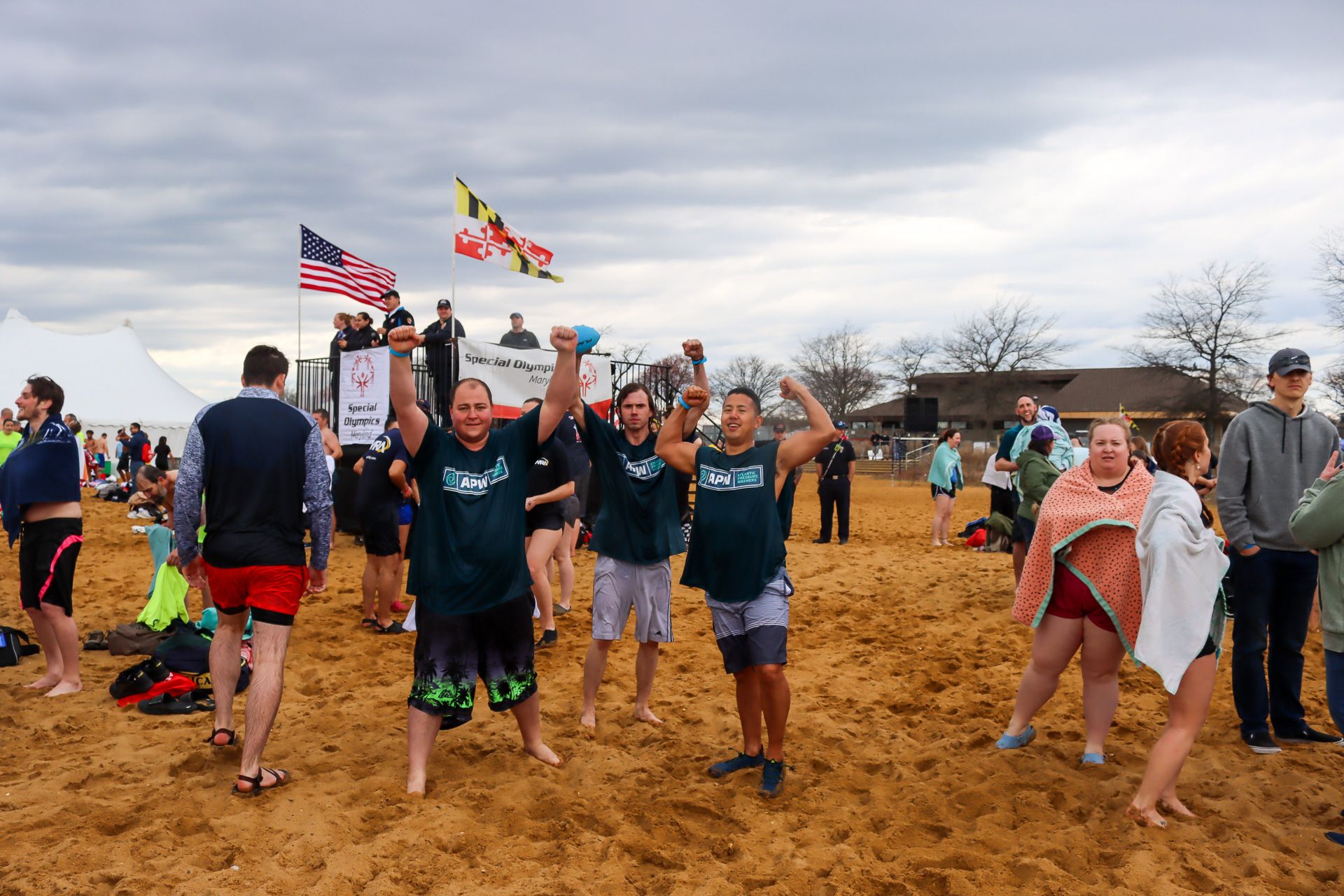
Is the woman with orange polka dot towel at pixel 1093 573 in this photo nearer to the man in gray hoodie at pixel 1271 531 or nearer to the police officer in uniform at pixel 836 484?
the man in gray hoodie at pixel 1271 531

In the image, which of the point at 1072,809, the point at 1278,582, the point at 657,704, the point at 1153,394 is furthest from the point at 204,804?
the point at 1153,394

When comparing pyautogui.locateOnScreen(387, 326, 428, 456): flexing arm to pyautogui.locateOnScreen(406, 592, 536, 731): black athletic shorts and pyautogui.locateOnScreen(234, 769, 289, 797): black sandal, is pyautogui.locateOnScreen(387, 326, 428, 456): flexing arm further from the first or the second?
pyautogui.locateOnScreen(234, 769, 289, 797): black sandal

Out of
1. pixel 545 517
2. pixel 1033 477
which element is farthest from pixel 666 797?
pixel 1033 477

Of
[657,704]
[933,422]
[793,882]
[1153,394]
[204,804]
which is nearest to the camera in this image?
[793,882]

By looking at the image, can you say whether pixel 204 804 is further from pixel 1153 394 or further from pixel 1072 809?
pixel 1153 394

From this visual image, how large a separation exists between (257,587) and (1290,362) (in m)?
5.19

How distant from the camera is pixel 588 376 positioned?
1398 centimetres

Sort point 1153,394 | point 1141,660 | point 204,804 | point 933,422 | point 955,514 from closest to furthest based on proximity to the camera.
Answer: point 1141,660 → point 204,804 → point 955,514 → point 1153,394 → point 933,422

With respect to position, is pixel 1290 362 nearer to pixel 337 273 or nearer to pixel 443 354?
pixel 443 354

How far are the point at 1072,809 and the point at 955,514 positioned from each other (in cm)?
1659

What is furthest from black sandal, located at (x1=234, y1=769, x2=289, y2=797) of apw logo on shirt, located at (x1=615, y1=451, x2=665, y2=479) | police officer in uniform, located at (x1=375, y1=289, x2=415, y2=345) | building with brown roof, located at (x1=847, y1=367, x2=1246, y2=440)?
building with brown roof, located at (x1=847, y1=367, x2=1246, y2=440)

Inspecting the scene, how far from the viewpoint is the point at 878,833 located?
377 cm

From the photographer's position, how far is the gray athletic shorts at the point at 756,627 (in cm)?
406

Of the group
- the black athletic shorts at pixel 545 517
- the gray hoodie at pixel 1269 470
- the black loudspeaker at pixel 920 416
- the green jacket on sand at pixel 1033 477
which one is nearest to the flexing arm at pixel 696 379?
the black athletic shorts at pixel 545 517
